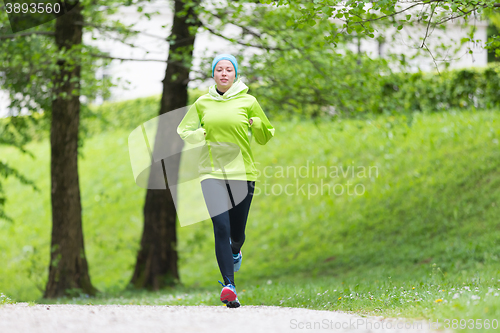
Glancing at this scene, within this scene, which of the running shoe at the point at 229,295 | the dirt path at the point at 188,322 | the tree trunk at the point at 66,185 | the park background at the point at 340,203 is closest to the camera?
the dirt path at the point at 188,322

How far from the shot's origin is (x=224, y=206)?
4367 millimetres

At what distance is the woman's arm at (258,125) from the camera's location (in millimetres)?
4461

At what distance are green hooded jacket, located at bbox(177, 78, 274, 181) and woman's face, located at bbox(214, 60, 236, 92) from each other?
0.18ft

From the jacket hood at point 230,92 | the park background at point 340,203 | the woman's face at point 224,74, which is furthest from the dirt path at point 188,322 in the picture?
the woman's face at point 224,74

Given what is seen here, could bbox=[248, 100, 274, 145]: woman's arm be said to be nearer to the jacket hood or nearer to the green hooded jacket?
the green hooded jacket

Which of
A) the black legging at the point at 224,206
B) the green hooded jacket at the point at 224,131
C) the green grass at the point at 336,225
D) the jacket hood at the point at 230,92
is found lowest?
the green grass at the point at 336,225

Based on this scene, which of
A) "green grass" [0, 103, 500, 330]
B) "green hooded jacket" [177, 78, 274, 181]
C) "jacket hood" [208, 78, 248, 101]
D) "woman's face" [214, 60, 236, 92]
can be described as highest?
"woman's face" [214, 60, 236, 92]

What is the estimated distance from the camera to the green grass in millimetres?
6855

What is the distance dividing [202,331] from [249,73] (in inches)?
220

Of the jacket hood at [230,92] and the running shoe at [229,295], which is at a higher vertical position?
the jacket hood at [230,92]

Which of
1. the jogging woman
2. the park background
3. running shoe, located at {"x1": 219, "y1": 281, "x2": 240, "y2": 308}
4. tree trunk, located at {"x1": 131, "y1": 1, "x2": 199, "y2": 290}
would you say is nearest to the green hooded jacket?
the jogging woman

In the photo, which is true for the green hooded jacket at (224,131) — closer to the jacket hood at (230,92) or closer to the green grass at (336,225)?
the jacket hood at (230,92)

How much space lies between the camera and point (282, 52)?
8.04 metres

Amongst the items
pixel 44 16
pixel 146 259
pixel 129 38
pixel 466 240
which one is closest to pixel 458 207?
pixel 466 240
